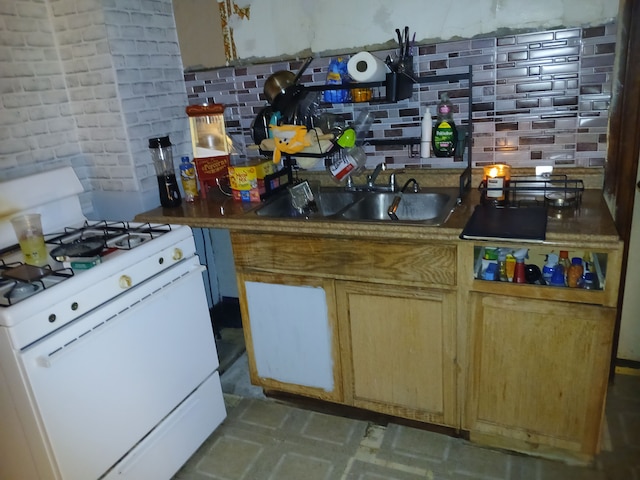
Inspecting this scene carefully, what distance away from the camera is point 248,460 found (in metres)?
1.94

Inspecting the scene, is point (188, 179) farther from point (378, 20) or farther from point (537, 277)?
point (537, 277)

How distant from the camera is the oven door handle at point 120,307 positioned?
1395mm

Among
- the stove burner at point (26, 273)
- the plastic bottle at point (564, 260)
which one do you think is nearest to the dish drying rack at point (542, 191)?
the plastic bottle at point (564, 260)

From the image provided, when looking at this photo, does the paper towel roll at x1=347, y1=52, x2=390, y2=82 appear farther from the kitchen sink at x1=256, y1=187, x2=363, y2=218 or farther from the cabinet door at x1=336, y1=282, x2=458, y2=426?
the cabinet door at x1=336, y1=282, x2=458, y2=426

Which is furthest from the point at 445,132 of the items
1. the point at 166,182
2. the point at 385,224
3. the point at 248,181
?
the point at 166,182

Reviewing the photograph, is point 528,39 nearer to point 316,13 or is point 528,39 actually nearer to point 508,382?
point 316,13

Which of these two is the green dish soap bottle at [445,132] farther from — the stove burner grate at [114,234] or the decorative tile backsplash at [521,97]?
the stove burner grate at [114,234]

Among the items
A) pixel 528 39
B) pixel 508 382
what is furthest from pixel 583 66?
pixel 508 382

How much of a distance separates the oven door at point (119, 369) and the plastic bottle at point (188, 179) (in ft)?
1.63

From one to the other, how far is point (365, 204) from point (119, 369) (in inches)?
47.1

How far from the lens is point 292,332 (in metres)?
2.04

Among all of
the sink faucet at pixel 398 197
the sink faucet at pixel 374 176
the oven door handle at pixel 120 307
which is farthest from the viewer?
the sink faucet at pixel 374 176

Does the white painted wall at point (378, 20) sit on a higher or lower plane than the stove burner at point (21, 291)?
higher

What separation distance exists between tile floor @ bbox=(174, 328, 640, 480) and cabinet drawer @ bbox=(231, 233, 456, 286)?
2.21ft
